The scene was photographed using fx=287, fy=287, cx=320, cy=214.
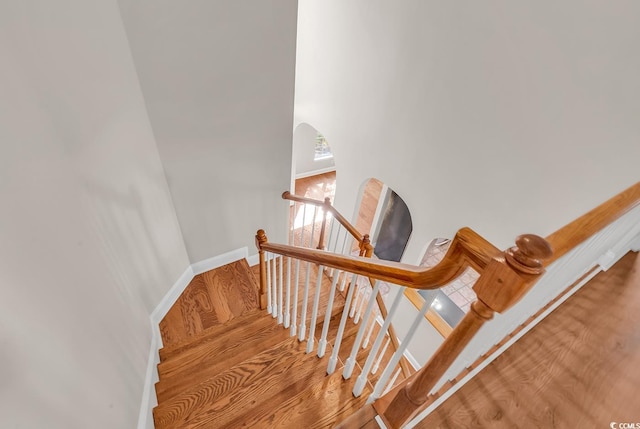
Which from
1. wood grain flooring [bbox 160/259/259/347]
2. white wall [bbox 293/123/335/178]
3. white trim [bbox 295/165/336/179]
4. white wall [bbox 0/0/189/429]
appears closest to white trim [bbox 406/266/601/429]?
white wall [bbox 0/0/189/429]

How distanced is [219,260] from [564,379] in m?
2.76

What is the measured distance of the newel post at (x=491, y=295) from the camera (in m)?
0.54

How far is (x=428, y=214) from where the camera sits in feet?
10.1

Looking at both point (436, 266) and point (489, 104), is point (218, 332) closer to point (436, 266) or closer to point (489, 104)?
point (436, 266)

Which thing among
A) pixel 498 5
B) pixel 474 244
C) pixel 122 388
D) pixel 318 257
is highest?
pixel 498 5

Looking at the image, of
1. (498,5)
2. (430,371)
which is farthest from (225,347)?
(498,5)

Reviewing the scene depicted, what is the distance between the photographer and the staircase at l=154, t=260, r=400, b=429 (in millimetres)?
1389

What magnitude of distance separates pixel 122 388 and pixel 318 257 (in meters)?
1.16

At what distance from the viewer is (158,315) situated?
2.35 metres

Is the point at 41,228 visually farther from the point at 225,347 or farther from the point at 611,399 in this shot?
the point at 611,399

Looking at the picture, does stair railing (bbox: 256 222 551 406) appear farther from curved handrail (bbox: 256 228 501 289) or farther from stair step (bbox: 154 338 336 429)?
stair step (bbox: 154 338 336 429)

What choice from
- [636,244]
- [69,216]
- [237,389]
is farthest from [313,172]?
[69,216]

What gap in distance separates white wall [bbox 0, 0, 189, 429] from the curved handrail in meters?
0.93

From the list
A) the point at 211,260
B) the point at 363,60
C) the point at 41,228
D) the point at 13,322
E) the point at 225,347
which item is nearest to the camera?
the point at 13,322
